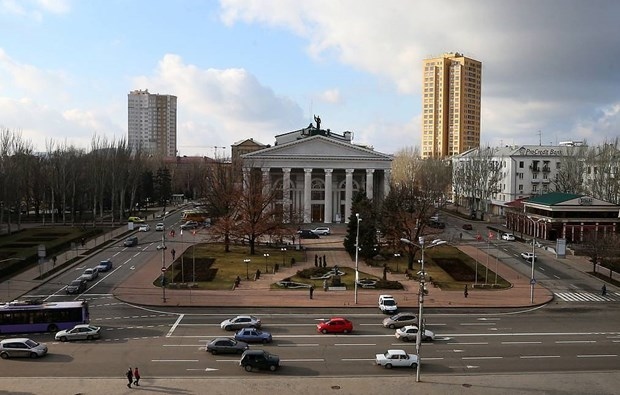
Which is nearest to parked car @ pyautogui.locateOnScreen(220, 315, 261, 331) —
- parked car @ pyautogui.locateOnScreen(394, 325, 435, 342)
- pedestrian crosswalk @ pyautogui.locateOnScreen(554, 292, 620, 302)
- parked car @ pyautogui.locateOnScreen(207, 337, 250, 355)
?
parked car @ pyautogui.locateOnScreen(207, 337, 250, 355)

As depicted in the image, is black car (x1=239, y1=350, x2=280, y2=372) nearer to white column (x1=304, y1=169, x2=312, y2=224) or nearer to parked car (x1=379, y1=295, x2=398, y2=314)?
parked car (x1=379, y1=295, x2=398, y2=314)

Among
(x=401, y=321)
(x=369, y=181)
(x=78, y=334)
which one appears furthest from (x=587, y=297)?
(x=369, y=181)

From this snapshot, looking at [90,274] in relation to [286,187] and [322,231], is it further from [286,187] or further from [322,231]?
[286,187]

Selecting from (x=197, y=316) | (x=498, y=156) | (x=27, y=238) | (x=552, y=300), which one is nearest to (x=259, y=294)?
(x=197, y=316)

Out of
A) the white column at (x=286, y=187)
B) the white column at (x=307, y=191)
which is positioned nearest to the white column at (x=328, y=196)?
the white column at (x=307, y=191)

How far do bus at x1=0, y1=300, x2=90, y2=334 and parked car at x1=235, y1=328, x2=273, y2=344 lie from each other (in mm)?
11796

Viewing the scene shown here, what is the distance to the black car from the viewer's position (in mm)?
30734

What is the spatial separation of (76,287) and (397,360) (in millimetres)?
32455

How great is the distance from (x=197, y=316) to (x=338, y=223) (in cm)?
6528

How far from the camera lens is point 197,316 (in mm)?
43219

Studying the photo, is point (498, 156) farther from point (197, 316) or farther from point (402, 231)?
point (197, 316)

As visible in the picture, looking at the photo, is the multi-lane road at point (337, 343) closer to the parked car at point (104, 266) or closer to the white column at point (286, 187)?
the parked car at point (104, 266)

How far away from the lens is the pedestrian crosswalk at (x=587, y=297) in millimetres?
50500

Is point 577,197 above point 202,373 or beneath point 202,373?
above
